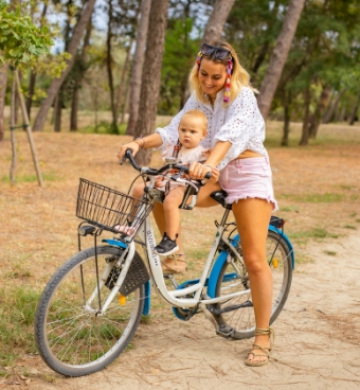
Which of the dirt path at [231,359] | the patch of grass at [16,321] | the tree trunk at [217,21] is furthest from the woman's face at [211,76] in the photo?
the tree trunk at [217,21]

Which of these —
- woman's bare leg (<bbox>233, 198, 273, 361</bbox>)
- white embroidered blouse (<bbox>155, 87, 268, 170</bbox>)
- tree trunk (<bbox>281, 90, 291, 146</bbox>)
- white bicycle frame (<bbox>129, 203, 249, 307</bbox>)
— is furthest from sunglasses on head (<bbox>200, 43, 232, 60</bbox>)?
tree trunk (<bbox>281, 90, 291, 146</bbox>)

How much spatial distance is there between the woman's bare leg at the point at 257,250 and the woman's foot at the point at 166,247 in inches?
18.4

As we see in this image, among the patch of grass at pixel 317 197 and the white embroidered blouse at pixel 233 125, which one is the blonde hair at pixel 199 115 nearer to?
the white embroidered blouse at pixel 233 125

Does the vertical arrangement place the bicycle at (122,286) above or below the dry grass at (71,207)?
above

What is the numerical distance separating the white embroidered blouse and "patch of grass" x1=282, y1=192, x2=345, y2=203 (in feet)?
23.5

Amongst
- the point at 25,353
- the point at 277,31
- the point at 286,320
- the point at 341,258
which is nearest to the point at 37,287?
the point at 25,353

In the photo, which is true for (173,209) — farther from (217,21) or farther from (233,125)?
(217,21)

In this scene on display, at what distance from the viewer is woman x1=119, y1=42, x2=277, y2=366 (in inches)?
144

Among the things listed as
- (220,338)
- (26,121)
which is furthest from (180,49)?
(220,338)

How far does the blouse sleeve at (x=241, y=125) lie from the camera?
3572 millimetres

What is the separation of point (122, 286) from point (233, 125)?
1133mm

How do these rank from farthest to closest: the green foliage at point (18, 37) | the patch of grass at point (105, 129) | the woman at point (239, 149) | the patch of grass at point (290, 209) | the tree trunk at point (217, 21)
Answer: the patch of grass at point (105, 129) < the tree trunk at point (217, 21) < the patch of grass at point (290, 209) < the green foliage at point (18, 37) < the woman at point (239, 149)

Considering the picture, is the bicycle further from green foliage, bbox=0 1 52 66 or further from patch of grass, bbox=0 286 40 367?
green foliage, bbox=0 1 52 66

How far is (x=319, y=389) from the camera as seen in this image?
3562 mm
